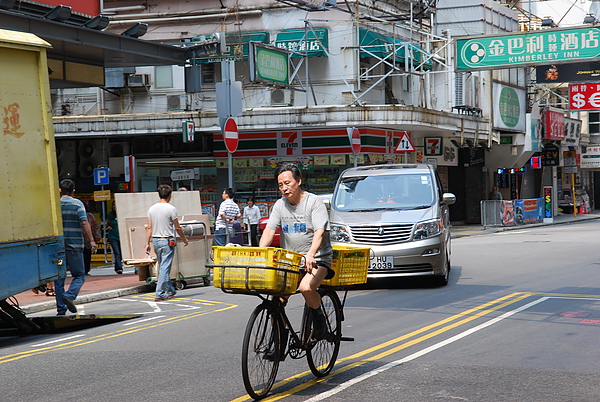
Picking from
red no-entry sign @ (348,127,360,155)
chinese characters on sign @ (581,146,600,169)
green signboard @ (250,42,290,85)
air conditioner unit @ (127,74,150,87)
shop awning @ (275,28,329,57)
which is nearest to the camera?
red no-entry sign @ (348,127,360,155)

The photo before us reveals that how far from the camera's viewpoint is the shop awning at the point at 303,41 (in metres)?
27.9

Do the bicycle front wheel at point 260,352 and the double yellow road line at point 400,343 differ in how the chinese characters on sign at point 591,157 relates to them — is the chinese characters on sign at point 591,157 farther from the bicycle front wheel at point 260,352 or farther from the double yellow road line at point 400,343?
the bicycle front wheel at point 260,352

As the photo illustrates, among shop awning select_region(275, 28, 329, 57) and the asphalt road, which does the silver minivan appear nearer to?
the asphalt road

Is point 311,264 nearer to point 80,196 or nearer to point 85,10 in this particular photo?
point 85,10

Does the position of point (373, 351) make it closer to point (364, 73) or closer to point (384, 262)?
point (384, 262)

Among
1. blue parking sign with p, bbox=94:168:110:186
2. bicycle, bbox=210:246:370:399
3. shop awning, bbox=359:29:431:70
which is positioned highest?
shop awning, bbox=359:29:431:70

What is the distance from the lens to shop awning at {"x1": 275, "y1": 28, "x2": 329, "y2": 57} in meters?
27.9

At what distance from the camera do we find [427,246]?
1312 centimetres

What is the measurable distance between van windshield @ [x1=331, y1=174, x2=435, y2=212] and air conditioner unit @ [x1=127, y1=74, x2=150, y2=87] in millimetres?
16179

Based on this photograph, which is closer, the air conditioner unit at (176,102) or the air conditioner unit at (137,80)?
the air conditioner unit at (137,80)

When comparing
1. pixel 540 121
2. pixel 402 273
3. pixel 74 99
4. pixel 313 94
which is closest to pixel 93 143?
pixel 74 99

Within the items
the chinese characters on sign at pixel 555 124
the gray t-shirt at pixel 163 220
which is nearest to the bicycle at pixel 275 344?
the gray t-shirt at pixel 163 220

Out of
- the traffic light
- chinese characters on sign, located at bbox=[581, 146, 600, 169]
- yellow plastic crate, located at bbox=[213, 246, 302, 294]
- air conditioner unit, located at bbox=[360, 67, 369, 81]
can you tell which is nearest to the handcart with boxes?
the traffic light

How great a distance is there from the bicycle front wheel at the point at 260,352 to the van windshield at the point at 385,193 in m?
7.64
